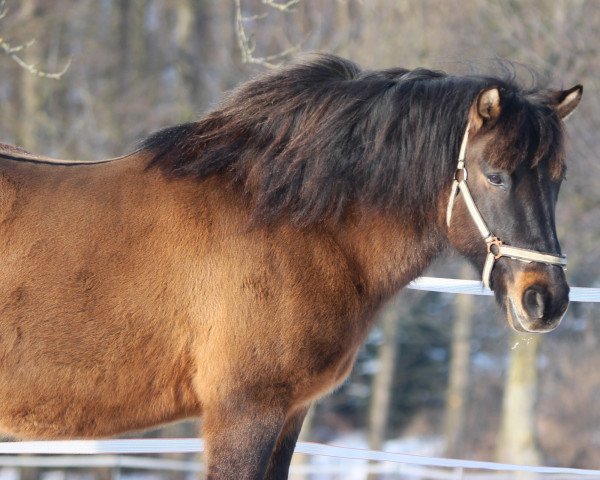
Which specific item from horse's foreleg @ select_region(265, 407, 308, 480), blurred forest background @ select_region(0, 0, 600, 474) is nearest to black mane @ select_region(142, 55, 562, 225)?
horse's foreleg @ select_region(265, 407, 308, 480)

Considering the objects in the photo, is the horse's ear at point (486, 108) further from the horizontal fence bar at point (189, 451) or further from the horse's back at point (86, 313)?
the horizontal fence bar at point (189, 451)

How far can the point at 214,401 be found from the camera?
12.6 feet

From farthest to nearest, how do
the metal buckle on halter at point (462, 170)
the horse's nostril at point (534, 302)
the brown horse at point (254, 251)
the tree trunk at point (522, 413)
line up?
the tree trunk at point (522, 413)
the metal buckle on halter at point (462, 170)
the brown horse at point (254, 251)
the horse's nostril at point (534, 302)

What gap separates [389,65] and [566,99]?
34.0 ft

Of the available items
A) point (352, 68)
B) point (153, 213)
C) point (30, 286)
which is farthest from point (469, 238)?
point (30, 286)

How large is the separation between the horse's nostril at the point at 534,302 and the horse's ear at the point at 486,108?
77cm

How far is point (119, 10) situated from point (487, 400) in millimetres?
12563

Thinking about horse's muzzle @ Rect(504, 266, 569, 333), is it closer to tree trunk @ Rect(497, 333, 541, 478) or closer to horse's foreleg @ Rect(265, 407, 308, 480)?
horse's foreleg @ Rect(265, 407, 308, 480)

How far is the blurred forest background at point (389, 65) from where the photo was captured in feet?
43.6

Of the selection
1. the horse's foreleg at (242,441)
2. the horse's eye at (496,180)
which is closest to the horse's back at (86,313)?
the horse's foreleg at (242,441)

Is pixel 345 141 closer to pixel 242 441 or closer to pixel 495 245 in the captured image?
pixel 495 245

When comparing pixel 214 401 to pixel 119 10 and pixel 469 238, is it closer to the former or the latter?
pixel 469 238

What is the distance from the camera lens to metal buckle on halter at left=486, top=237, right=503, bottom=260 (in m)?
3.84

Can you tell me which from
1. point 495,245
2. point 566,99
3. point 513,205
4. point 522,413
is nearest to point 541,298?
point 495,245
